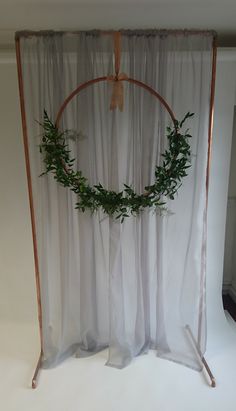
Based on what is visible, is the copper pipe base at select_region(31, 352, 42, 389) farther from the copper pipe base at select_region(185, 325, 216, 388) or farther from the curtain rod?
the curtain rod

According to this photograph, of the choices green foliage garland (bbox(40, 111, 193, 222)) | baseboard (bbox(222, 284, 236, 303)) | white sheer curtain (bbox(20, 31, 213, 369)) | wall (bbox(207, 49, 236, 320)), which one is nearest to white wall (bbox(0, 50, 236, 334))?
wall (bbox(207, 49, 236, 320))

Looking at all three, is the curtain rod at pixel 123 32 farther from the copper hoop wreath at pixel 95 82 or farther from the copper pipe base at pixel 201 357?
the copper pipe base at pixel 201 357

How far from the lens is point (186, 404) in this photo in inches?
71.6

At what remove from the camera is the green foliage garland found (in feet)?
6.15

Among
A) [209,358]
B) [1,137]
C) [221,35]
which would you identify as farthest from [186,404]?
[221,35]

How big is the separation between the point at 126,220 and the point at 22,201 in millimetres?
918

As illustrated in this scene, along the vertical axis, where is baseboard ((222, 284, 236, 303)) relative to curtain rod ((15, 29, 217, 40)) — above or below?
below

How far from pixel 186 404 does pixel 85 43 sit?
A: 2219mm

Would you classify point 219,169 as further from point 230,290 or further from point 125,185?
point 230,290

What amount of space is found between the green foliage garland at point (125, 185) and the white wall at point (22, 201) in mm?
484

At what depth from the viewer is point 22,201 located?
247 centimetres

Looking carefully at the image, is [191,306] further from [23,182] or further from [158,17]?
[158,17]

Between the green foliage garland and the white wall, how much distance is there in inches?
19.1

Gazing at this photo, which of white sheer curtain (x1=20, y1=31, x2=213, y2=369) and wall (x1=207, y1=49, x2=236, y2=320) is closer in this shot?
white sheer curtain (x1=20, y1=31, x2=213, y2=369)
